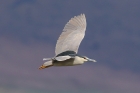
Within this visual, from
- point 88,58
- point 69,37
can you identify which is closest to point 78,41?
point 69,37

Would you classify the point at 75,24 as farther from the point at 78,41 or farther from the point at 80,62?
the point at 80,62

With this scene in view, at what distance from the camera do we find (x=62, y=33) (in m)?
19.5

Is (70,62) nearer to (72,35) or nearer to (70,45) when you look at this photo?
(70,45)

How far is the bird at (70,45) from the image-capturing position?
16625mm

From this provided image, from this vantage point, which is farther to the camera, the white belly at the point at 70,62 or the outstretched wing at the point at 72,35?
the outstretched wing at the point at 72,35

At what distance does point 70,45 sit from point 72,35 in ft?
2.76

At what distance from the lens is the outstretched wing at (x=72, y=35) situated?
19.0 meters

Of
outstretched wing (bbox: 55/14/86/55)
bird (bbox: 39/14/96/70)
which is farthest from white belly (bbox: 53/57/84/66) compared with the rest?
outstretched wing (bbox: 55/14/86/55)

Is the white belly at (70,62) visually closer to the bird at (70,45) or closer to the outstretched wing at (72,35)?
the bird at (70,45)

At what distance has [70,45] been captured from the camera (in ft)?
63.0

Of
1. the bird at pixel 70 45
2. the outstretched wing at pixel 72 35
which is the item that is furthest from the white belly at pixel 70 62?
the outstretched wing at pixel 72 35

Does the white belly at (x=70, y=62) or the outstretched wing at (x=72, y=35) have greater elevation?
the outstretched wing at (x=72, y=35)

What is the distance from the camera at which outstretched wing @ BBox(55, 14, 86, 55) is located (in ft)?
62.2

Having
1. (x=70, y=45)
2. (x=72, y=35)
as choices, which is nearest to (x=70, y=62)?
(x=70, y=45)
